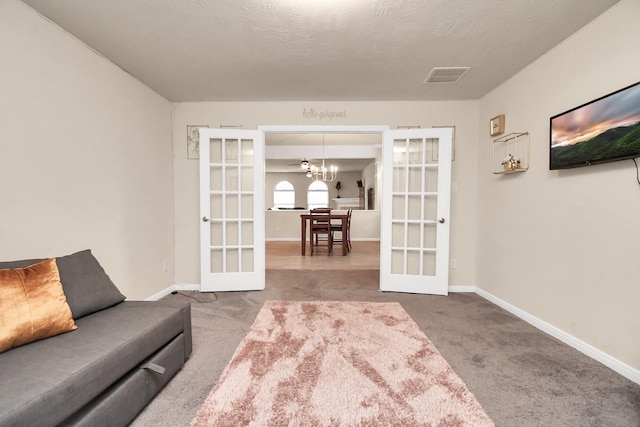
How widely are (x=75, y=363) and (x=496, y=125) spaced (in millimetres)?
3787

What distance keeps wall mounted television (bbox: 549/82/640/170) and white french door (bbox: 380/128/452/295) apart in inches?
44.7

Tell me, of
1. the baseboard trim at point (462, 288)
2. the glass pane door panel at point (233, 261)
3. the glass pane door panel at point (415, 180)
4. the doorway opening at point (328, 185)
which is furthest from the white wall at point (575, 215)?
the glass pane door panel at point (233, 261)

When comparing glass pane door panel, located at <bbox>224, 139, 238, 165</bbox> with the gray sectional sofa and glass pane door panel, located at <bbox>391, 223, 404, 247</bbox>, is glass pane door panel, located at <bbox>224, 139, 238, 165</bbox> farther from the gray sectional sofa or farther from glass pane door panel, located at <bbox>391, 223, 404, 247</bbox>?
glass pane door panel, located at <bbox>391, 223, 404, 247</bbox>

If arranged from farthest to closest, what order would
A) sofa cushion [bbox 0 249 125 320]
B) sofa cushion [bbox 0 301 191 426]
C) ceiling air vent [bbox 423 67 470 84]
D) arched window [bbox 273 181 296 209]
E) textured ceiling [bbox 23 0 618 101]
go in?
arched window [bbox 273 181 296 209], ceiling air vent [bbox 423 67 470 84], textured ceiling [bbox 23 0 618 101], sofa cushion [bbox 0 249 125 320], sofa cushion [bbox 0 301 191 426]

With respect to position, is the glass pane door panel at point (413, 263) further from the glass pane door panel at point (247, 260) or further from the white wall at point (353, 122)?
the glass pane door panel at point (247, 260)

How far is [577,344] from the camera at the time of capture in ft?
6.61

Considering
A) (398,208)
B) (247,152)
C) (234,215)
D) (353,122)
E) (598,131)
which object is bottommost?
(234,215)

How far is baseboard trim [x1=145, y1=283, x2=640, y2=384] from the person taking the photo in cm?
170

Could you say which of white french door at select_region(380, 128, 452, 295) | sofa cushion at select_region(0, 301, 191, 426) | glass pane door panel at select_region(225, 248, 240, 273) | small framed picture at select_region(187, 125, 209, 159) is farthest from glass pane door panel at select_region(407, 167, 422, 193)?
sofa cushion at select_region(0, 301, 191, 426)

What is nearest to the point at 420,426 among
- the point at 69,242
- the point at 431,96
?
the point at 69,242

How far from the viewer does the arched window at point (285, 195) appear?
1196 centimetres

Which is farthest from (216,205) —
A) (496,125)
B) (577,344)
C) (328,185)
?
(328,185)

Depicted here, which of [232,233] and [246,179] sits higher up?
[246,179]

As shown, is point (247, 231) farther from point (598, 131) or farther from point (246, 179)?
point (598, 131)
